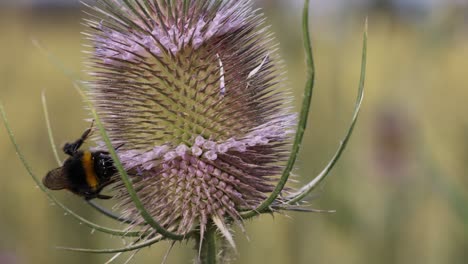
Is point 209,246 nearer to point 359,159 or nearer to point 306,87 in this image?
point 306,87

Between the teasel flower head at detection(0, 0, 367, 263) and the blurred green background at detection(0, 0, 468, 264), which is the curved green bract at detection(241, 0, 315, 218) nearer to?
the teasel flower head at detection(0, 0, 367, 263)

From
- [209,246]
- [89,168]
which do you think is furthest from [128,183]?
[89,168]

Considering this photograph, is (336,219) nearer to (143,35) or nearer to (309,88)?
(143,35)

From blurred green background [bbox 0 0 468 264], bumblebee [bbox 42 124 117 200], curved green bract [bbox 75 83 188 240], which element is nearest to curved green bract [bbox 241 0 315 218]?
curved green bract [bbox 75 83 188 240]

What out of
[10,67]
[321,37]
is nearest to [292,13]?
[321,37]

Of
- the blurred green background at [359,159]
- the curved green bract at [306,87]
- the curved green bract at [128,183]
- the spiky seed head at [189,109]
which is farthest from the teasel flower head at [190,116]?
the blurred green background at [359,159]

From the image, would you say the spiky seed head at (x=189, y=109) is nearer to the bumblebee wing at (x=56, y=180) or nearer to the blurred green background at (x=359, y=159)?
the bumblebee wing at (x=56, y=180)

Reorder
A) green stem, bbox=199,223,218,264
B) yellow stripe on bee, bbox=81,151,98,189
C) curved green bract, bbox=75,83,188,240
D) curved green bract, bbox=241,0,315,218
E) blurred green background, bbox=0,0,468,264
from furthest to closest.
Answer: blurred green background, bbox=0,0,468,264 < yellow stripe on bee, bbox=81,151,98,189 < green stem, bbox=199,223,218,264 < curved green bract, bbox=75,83,188,240 < curved green bract, bbox=241,0,315,218
